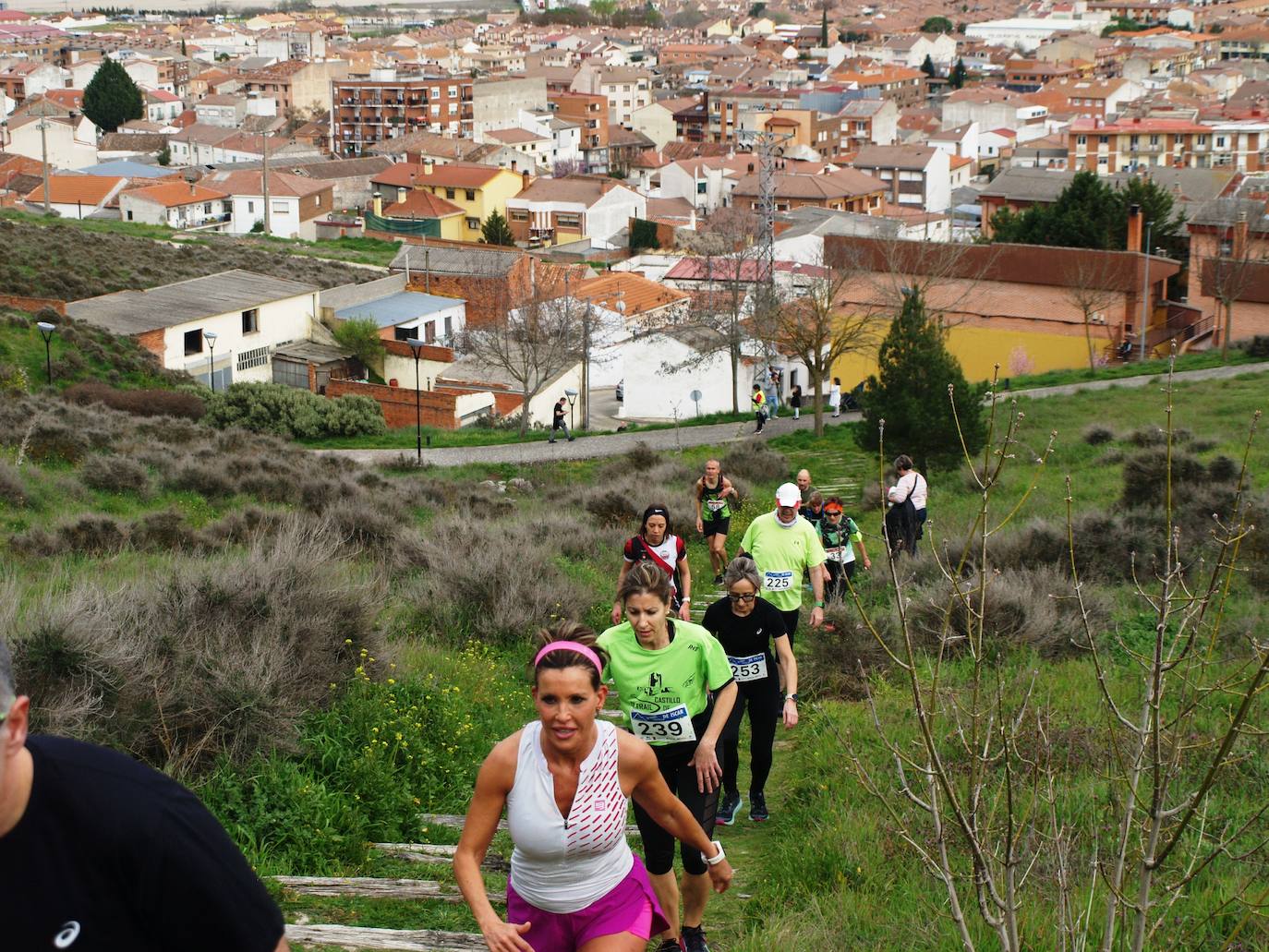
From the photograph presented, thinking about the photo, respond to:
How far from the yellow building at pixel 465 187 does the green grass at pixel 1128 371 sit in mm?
55930

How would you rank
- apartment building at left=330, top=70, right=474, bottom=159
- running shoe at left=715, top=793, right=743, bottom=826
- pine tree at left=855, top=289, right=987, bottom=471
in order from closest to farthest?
running shoe at left=715, top=793, right=743, bottom=826, pine tree at left=855, top=289, right=987, bottom=471, apartment building at left=330, top=70, right=474, bottom=159

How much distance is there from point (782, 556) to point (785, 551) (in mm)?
33

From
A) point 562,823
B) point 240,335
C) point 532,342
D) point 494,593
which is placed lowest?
point 240,335

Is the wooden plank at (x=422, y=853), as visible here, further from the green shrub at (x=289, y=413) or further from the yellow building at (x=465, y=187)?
the yellow building at (x=465, y=187)

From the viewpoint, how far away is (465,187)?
89875mm

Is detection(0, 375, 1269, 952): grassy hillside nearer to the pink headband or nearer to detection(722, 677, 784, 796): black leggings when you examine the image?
detection(722, 677, 784, 796): black leggings

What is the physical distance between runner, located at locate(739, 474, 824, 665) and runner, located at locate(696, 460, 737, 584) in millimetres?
2570

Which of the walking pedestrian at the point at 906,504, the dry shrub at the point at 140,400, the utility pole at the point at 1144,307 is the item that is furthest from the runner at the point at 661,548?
the utility pole at the point at 1144,307

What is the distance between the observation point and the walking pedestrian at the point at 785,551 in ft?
29.5

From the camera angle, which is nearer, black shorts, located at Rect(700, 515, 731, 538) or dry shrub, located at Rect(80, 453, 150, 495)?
black shorts, located at Rect(700, 515, 731, 538)

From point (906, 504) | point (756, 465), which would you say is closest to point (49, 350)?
point (756, 465)

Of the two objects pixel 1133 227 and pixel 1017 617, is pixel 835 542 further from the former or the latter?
pixel 1133 227

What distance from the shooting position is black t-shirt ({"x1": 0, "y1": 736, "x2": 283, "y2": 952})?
2330 mm

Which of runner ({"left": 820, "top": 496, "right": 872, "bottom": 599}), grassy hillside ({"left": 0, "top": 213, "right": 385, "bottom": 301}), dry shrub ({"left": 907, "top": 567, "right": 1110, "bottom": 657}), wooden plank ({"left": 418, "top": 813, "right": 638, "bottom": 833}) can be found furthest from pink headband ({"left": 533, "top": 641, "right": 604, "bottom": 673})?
grassy hillside ({"left": 0, "top": 213, "right": 385, "bottom": 301})
